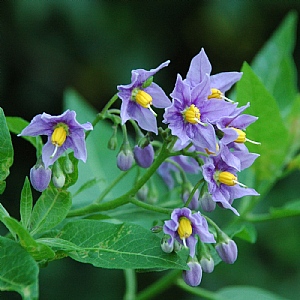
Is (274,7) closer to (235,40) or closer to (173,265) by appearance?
(235,40)

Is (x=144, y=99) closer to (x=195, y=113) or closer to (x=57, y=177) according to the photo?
(x=195, y=113)

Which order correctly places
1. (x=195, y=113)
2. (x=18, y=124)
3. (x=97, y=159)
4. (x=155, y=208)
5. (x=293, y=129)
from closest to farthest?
(x=195, y=113)
(x=155, y=208)
(x=18, y=124)
(x=293, y=129)
(x=97, y=159)

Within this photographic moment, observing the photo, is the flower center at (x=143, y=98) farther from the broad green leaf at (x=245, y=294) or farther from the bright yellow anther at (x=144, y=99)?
the broad green leaf at (x=245, y=294)

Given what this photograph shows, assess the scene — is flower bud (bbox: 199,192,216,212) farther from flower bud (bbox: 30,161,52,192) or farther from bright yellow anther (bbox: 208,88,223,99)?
flower bud (bbox: 30,161,52,192)

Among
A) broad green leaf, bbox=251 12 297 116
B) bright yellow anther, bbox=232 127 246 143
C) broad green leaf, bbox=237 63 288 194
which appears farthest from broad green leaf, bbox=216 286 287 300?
bright yellow anther, bbox=232 127 246 143

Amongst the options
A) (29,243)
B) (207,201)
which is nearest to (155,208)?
(207,201)

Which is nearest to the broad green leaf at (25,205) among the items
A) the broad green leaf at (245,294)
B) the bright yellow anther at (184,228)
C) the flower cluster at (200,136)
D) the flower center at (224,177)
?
the flower cluster at (200,136)

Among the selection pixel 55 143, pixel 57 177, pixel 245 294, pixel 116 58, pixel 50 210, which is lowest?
pixel 245 294
